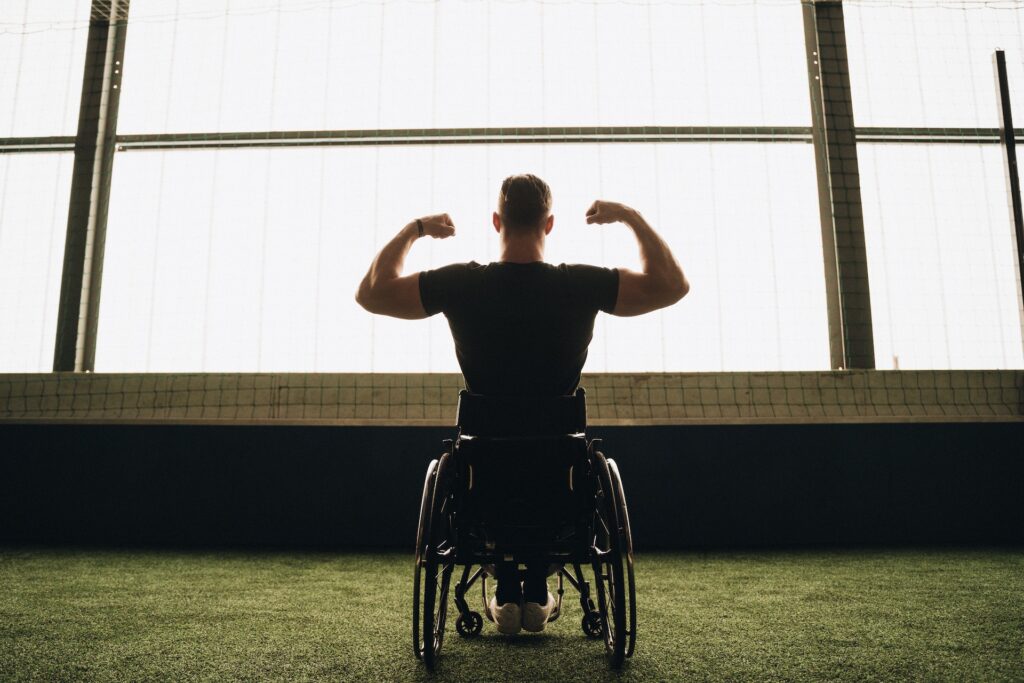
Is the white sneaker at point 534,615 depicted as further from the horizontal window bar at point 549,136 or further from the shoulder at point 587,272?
Result: the horizontal window bar at point 549,136

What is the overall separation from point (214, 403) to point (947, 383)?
412 cm

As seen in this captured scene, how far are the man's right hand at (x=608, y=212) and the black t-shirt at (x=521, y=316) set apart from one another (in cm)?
18

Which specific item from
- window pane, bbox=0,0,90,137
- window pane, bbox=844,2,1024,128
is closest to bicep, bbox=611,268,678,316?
window pane, bbox=844,2,1024,128

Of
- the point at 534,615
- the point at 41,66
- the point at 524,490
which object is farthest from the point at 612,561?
the point at 41,66

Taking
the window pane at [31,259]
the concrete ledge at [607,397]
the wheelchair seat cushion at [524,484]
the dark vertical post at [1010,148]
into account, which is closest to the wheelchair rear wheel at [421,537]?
the wheelchair seat cushion at [524,484]

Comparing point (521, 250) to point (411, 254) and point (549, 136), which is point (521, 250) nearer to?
point (411, 254)

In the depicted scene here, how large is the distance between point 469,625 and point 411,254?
222cm

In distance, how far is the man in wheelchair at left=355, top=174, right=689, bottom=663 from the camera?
1.27 meters

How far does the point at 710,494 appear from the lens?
3.09m

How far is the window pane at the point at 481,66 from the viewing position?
3.59m

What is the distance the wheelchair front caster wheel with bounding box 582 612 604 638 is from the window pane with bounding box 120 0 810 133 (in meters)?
2.90

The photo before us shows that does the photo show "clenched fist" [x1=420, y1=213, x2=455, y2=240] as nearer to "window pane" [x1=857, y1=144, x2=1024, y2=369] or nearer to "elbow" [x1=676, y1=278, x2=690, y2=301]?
"elbow" [x1=676, y1=278, x2=690, y2=301]

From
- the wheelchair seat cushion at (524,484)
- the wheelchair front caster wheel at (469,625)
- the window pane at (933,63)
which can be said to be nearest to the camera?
the wheelchair seat cushion at (524,484)

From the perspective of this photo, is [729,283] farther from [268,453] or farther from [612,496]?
[268,453]
